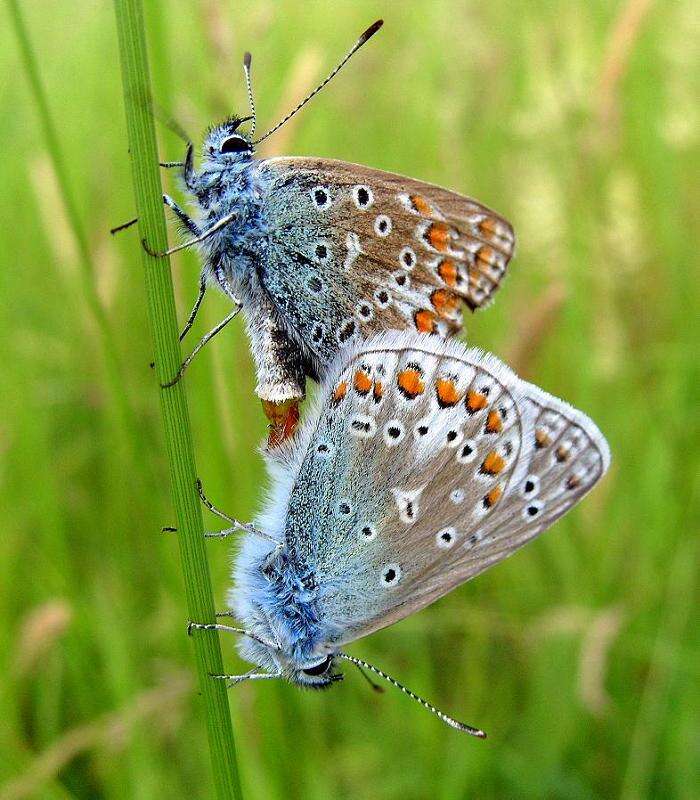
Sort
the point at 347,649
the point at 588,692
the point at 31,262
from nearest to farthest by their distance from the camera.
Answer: the point at 588,692, the point at 347,649, the point at 31,262

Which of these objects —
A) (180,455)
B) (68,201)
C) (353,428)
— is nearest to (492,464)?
(353,428)

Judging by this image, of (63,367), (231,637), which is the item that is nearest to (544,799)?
(231,637)

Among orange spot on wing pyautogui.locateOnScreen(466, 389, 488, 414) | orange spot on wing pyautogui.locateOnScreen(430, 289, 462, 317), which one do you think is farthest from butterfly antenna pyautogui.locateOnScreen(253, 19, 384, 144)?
orange spot on wing pyautogui.locateOnScreen(466, 389, 488, 414)

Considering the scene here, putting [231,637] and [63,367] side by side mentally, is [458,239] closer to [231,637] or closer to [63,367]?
[231,637]

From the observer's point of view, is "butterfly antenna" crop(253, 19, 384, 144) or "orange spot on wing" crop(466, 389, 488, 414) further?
"orange spot on wing" crop(466, 389, 488, 414)

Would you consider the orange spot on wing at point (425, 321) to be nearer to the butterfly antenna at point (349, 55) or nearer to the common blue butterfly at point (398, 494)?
the common blue butterfly at point (398, 494)

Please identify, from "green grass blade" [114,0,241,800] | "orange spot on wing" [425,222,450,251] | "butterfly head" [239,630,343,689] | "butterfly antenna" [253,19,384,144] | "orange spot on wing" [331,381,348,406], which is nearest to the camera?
"green grass blade" [114,0,241,800]

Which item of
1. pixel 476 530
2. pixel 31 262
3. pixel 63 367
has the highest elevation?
pixel 31 262

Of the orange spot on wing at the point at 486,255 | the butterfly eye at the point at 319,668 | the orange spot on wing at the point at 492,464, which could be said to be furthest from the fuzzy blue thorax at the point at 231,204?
the butterfly eye at the point at 319,668

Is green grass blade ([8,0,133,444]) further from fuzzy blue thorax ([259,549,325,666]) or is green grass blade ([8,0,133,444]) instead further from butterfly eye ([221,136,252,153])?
fuzzy blue thorax ([259,549,325,666])
